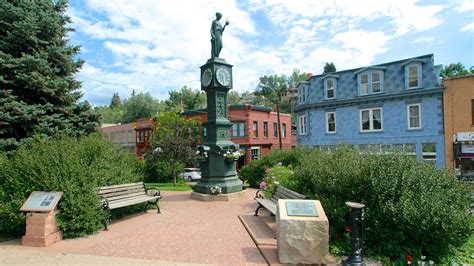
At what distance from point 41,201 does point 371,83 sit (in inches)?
884

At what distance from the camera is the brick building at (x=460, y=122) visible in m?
18.5

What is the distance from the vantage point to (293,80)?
76500 millimetres

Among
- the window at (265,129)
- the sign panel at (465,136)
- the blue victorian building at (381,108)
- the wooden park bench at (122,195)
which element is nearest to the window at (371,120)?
the blue victorian building at (381,108)

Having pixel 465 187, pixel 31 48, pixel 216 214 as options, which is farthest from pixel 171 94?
pixel 465 187

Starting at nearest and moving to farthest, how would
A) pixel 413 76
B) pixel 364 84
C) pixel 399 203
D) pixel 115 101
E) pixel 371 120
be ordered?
1. pixel 399 203
2. pixel 413 76
3. pixel 371 120
4. pixel 364 84
5. pixel 115 101

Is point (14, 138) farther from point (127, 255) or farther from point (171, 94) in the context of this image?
point (171, 94)

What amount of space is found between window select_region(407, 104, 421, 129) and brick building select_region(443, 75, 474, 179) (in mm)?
1571

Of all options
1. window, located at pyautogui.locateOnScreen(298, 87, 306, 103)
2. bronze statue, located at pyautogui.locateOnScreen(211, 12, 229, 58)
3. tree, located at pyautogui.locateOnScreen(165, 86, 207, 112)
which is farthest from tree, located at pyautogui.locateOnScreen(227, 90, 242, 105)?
bronze statue, located at pyautogui.locateOnScreen(211, 12, 229, 58)

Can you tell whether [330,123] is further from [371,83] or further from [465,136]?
[465,136]

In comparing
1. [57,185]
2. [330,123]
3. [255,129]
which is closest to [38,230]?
[57,185]

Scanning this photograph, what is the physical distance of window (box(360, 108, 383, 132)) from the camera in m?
21.9

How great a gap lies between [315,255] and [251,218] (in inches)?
120

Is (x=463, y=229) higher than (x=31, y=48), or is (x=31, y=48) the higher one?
(x=31, y=48)

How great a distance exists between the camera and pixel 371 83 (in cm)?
2223
